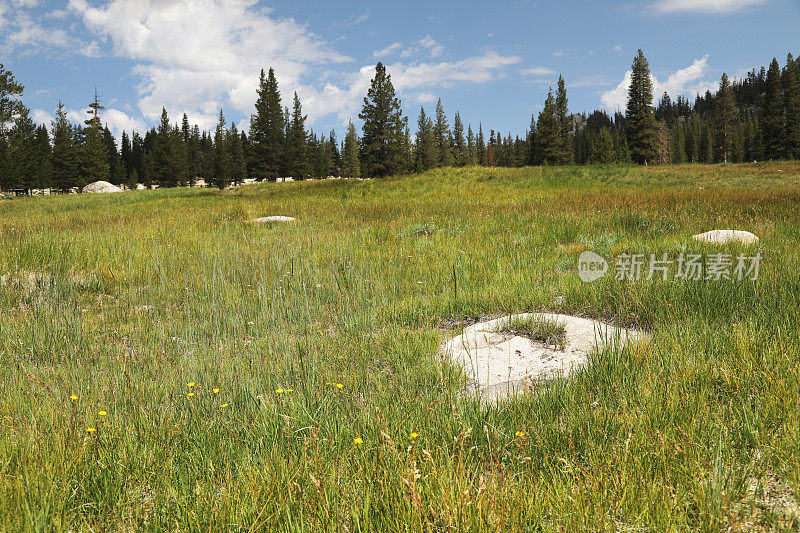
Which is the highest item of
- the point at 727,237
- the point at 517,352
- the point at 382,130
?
the point at 382,130

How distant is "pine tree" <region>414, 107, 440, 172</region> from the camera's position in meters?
72.7

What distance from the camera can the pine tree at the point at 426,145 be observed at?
238 ft

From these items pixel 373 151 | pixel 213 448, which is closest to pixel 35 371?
pixel 213 448

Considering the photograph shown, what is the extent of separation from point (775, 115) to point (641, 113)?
22577mm

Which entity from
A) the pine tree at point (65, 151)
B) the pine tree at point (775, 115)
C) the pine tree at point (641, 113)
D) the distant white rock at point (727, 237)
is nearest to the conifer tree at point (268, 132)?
the pine tree at point (65, 151)

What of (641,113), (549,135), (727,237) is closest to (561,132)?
(549,135)

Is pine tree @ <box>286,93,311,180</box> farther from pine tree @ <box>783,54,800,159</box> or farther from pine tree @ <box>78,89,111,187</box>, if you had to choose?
pine tree @ <box>783,54,800,159</box>

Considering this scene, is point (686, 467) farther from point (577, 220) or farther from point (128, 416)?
point (577, 220)

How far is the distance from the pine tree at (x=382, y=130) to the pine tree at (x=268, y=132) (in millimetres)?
16755

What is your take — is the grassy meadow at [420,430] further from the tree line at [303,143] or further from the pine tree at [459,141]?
the pine tree at [459,141]

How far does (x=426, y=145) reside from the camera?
244 ft

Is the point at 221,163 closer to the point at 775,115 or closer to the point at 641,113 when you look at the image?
the point at 641,113

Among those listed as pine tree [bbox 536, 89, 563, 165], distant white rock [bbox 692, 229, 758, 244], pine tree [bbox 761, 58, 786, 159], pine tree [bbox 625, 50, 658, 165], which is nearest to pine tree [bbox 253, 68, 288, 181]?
pine tree [bbox 536, 89, 563, 165]

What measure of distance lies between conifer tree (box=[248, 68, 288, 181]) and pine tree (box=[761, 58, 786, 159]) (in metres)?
64.3
